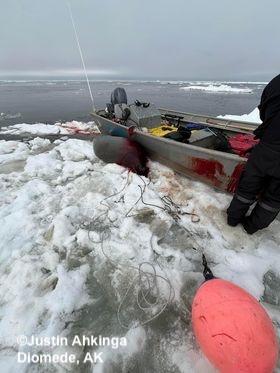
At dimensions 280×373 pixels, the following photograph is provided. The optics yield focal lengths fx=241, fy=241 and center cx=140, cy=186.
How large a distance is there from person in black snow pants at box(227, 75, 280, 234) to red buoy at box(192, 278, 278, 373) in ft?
4.37

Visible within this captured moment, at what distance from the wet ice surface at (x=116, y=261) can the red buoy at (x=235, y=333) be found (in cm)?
44

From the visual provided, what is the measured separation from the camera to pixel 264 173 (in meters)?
2.68

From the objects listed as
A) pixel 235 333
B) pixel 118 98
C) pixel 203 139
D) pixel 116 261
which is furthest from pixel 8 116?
pixel 235 333

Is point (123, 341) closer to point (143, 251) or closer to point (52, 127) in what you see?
point (143, 251)

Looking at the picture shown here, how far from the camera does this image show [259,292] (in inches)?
98.7

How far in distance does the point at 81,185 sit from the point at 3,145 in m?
3.70

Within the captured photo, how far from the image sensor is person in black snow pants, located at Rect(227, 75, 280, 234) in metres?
2.51

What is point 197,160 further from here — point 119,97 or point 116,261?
point 119,97

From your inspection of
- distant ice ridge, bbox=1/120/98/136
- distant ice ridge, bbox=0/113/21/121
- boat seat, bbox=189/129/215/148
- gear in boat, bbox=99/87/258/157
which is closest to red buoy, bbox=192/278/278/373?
gear in boat, bbox=99/87/258/157

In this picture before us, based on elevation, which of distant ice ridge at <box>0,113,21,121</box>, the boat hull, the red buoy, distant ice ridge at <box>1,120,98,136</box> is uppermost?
the red buoy

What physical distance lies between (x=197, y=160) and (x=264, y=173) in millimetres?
A: 1452

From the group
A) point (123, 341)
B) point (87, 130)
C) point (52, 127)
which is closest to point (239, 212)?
point (123, 341)

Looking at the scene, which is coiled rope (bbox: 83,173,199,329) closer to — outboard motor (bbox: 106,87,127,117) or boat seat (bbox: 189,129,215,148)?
boat seat (bbox: 189,129,215,148)

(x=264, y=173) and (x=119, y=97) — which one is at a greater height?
(x=264, y=173)
